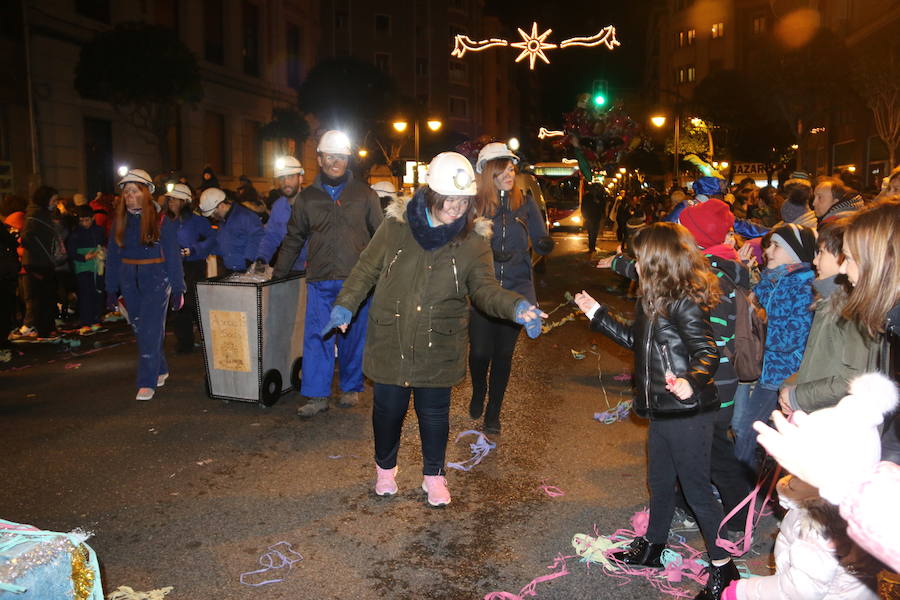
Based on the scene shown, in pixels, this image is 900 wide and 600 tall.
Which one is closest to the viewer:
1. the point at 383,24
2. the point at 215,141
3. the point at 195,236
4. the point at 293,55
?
the point at 195,236

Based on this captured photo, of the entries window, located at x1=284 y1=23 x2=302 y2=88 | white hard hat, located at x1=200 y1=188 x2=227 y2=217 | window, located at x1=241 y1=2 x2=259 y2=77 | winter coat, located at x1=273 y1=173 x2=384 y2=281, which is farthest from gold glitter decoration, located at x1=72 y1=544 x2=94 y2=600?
window, located at x1=284 y1=23 x2=302 y2=88

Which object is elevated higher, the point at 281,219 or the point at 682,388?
the point at 281,219

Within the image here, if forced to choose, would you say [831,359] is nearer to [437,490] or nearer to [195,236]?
[437,490]

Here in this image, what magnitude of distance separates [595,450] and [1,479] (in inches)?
165

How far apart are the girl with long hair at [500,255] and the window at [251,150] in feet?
91.6

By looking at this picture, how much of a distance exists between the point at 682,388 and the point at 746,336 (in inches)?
43.3

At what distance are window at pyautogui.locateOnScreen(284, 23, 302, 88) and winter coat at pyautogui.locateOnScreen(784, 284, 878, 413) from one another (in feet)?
122

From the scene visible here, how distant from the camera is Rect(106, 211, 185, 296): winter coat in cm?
709

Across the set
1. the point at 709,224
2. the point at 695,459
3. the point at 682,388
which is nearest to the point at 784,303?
the point at 709,224

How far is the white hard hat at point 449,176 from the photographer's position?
4.35m

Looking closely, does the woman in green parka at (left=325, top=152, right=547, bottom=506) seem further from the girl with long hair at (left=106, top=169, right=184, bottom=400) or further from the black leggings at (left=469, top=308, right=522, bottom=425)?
the girl with long hair at (left=106, top=169, right=184, bottom=400)

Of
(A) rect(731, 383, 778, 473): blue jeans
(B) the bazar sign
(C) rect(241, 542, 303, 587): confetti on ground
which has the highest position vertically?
(B) the bazar sign

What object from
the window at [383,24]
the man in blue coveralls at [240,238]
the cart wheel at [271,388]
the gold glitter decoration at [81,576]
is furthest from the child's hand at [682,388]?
the window at [383,24]

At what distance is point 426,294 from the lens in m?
4.51
